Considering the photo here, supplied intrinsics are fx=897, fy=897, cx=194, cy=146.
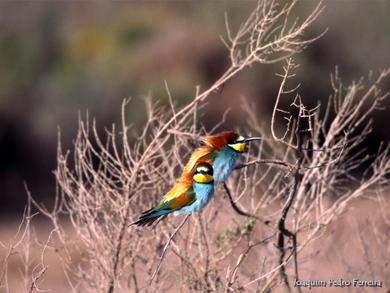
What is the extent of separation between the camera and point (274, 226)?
197 inches

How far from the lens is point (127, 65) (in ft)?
57.4

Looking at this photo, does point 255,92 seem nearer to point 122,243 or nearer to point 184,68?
point 184,68

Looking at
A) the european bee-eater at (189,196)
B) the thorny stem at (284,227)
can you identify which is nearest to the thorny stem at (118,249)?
the european bee-eater at (189,196)

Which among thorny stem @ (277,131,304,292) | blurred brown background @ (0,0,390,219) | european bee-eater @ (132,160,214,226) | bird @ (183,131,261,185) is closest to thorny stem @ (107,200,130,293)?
european bee-eater @ (132,160,214,226)

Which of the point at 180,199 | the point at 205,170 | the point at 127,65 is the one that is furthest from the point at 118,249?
the point at 127,65

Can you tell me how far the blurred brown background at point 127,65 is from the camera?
51.8ft

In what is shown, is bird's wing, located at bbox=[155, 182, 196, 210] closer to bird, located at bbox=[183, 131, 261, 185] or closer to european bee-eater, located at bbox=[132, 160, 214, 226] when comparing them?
european bee-eater, located at bbox=[132, 160, 214, 226]

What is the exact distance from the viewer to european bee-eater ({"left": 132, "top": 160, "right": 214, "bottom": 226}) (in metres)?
4.38

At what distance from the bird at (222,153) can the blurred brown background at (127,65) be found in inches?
381

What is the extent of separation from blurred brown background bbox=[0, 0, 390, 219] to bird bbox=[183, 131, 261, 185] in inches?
381

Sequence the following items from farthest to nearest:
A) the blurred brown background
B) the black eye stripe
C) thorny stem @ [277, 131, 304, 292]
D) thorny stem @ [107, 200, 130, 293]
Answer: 1. the blurred brown background
2. thorny stem @ [107, 200, 130, 293]
3. the black eye stripe
4. thorny stem @ [277, 131, 304, 292]

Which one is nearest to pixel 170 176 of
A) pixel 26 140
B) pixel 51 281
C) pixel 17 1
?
pixel 51 281

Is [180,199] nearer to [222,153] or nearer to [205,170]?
[205,170]

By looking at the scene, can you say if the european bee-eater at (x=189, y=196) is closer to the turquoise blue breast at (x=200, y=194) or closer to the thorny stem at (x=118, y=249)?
the turquoise blue breast at (x=200, y=194)
